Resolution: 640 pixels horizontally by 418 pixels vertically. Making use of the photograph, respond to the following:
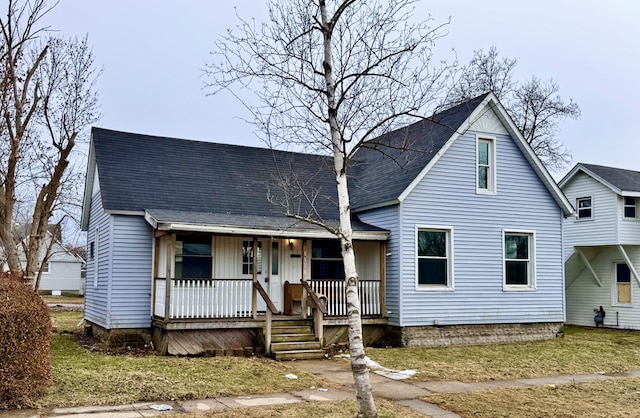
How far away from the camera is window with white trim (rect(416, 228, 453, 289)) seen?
15.5m

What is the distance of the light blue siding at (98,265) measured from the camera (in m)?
14.8

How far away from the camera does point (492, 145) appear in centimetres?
1669

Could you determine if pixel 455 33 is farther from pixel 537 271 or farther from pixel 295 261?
pixel 537 271

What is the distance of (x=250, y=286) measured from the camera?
1420 centimetres

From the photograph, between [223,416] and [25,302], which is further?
[25,302]

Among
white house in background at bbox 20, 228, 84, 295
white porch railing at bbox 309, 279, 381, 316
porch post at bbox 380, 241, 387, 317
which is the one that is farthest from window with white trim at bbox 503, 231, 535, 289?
white house in background at bbox 20, 228, 84, 295

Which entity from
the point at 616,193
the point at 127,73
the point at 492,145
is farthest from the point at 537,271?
the point at 127,73

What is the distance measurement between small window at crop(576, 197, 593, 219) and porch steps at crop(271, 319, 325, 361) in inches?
535

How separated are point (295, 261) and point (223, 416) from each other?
8584mm

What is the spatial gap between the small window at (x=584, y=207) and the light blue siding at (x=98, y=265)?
17.5m

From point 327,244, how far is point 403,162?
10.6 ft

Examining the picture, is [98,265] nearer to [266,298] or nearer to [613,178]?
[266,298]

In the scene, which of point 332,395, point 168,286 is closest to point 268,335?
point 168,286

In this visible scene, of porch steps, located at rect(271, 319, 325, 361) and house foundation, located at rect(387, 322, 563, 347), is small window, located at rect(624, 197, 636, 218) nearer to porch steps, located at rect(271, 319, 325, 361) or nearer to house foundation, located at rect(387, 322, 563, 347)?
house foundation, located at rect(387, 322, 563, 347)
